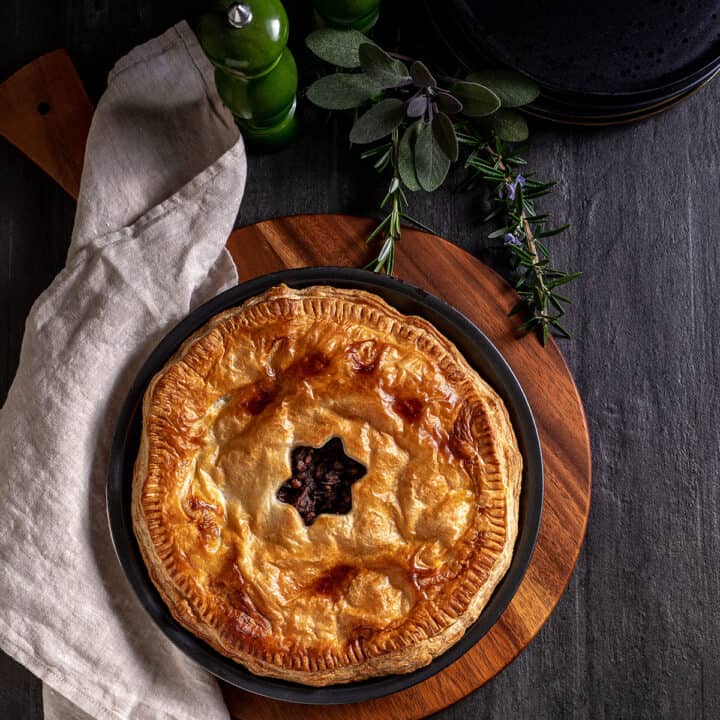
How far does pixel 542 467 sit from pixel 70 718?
146 cm

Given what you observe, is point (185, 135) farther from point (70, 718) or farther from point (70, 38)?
point (70, 718)

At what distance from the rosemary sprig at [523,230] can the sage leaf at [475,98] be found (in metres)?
0.17

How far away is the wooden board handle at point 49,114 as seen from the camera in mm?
2592

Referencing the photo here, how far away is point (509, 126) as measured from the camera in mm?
2469

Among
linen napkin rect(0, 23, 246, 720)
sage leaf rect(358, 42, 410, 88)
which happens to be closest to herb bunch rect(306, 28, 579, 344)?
sage leaf rect(358, 42, 410, 88)

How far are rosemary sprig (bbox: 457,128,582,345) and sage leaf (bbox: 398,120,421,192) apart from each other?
0.19 m

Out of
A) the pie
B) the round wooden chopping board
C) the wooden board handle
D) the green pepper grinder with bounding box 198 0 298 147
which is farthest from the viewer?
the wooden board handle

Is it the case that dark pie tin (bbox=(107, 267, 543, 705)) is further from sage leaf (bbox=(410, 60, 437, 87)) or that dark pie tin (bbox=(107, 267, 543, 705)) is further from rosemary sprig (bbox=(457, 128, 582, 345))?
sage leaf (bbox=(410, 60, 437, 87))

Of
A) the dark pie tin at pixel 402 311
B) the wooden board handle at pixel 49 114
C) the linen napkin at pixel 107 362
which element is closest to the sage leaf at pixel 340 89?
the linen napkin at pixel 107 362

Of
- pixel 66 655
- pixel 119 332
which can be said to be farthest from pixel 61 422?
pixel 66 655

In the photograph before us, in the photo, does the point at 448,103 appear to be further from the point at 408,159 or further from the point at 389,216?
the point at 389,216

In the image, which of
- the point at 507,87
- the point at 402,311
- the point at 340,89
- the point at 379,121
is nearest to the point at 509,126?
the point at 507,87

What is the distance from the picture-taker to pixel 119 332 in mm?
2385

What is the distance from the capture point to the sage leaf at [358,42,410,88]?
2248mm
